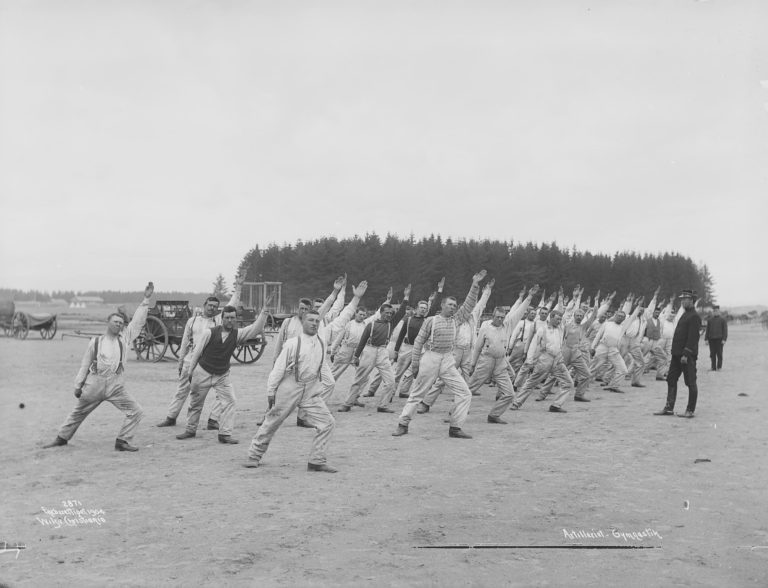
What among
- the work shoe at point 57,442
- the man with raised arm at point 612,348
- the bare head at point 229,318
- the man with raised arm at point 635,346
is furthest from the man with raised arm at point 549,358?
the work shoe at point 57,442

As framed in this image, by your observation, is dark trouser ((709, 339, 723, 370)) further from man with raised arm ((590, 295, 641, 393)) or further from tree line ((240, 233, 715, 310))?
tree line ((240, 233, 715, 310))

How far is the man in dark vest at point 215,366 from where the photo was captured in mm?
8273

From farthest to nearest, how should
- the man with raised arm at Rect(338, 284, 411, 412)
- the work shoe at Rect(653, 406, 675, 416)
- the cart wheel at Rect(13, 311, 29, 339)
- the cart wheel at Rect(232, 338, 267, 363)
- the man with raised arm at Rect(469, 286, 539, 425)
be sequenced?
the cart wheel at Rect(13, 311, 29, 339)
the cart wheel at Rect(232, 338, 267, 363)
the man with raised arm at Rect(338, 284, 411, 412)
the work shoe at Rect(653, 406, 675, 416)
the man with raised arm at Rect(469, 286, 539, 425)

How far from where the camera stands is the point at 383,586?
3893 mm

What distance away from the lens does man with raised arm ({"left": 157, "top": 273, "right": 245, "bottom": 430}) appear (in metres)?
8.59

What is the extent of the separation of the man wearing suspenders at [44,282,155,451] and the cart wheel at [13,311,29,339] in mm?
22795

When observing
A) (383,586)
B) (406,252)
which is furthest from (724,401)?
(406,252)

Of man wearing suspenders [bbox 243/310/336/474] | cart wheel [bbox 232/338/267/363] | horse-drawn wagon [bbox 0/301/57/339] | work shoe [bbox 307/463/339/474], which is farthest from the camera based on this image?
horse-drawn wagon [bbox 0/301/57/339]

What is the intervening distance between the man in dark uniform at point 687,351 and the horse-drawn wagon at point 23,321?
84.7 ft

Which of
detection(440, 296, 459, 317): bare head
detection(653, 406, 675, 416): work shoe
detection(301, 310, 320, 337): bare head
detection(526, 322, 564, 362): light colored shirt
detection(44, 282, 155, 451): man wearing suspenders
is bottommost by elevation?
detection(653, 406, 675, 416): work shoe

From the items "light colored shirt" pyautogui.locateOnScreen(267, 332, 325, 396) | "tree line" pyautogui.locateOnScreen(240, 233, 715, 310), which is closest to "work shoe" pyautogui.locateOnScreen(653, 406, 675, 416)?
"light colored shirt" pyautogui.locateOnScreen(267, 332, 325, 396)

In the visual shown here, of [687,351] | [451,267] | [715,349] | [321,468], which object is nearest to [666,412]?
[687,351]

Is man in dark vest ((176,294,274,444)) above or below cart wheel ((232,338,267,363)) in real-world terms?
above

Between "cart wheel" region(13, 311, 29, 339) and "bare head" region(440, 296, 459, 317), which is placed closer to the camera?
"bare head" region(440, 296, 459, 317)
